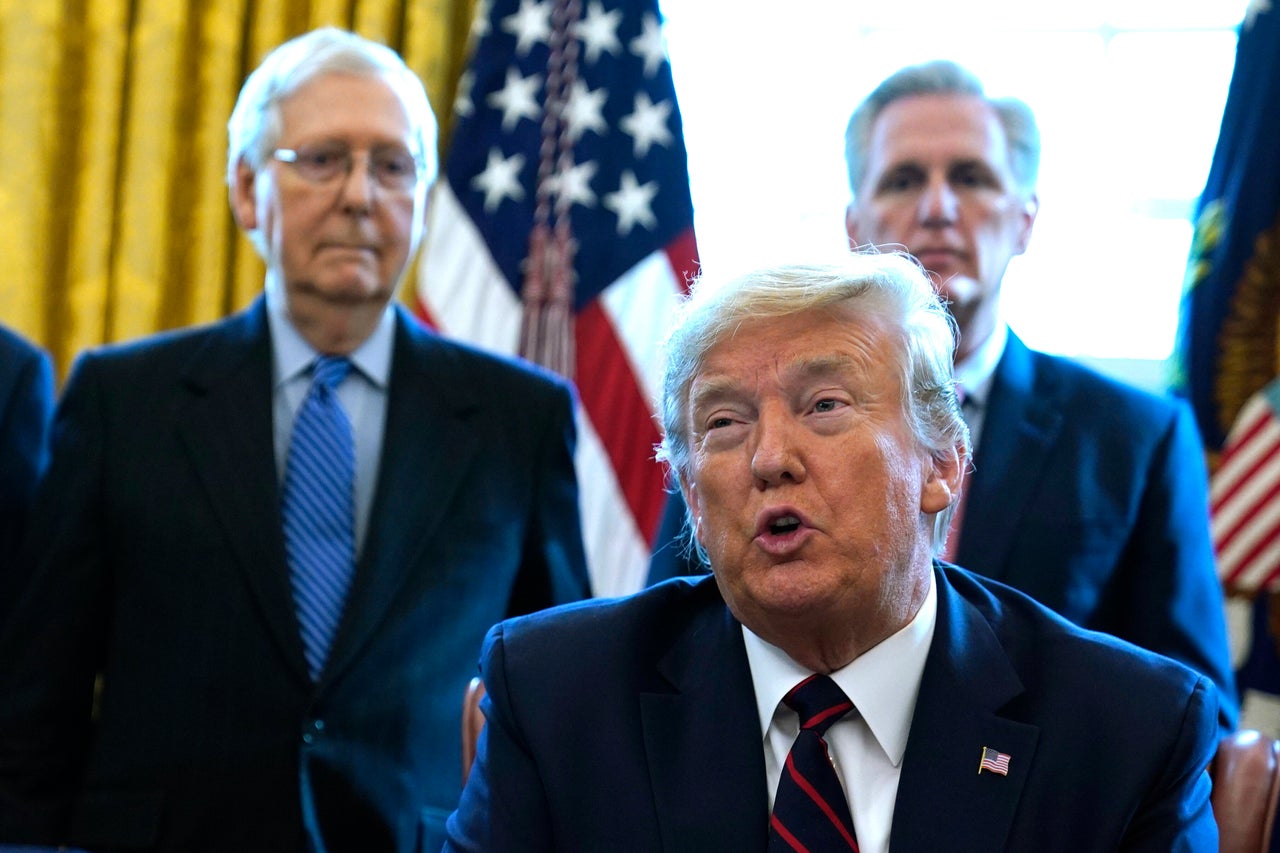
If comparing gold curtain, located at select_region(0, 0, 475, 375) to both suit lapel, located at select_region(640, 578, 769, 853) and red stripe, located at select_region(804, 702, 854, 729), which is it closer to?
suit lapel, located at select_region(640, 578, 769, 853)

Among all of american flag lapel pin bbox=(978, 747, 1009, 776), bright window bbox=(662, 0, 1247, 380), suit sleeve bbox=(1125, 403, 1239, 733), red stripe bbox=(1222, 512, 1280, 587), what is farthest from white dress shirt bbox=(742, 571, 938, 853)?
bright window bbox=(662, 0, 1247, 380)

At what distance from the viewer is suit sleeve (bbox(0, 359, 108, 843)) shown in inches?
106

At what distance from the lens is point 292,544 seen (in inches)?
111

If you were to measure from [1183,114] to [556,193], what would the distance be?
1.97 m

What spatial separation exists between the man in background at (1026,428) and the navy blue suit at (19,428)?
1.71 meters

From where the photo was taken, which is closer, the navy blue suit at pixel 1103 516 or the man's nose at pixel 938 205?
the navy blue suit at pixel 1103 516

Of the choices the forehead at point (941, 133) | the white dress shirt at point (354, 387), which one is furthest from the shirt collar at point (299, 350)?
the forehead at point (941, 133)

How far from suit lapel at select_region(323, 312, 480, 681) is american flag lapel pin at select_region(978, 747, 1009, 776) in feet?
4.00

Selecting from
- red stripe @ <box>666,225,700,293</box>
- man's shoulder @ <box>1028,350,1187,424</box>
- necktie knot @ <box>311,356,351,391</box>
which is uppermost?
red stripe @ <box>666,225,700,293</box>

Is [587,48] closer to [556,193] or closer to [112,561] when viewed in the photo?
[556,193]

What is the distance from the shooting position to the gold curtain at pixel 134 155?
4.56 metres

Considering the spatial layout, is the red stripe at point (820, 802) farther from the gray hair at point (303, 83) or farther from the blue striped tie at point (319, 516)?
the gray hair at point (303, 83)

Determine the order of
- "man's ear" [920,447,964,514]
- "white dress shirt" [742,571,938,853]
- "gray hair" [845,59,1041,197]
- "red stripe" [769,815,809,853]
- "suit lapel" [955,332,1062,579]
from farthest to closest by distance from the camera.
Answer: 1. "gray hair" [845,59,1041,197]
2. "suit lapel" [955,332,1062,579]
3. "man's ear" [920,447,964,514]
4. "white dress shirt" [742,571,938,853]
5. "red stripe" [769,815,809,853]

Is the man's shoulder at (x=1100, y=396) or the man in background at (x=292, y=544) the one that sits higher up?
the man's shoulder at (x=1100, y=396)
